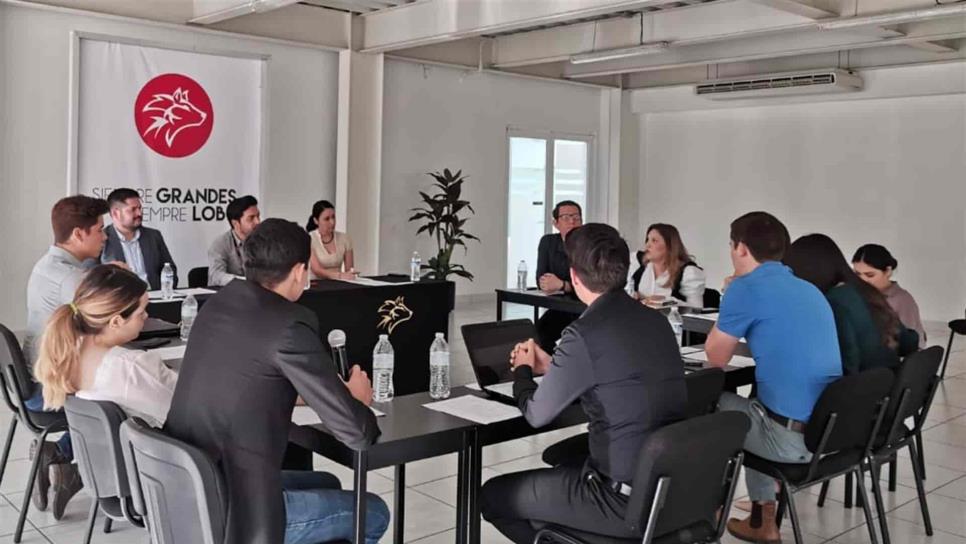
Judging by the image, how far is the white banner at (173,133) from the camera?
7.38 meters

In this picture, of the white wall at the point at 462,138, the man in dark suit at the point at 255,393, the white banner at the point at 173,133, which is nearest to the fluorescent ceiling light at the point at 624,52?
the white wall at the point at 462,138

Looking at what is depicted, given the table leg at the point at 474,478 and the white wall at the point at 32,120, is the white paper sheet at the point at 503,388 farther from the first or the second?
the white wall at the point at 32,120

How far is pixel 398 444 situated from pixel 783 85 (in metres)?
8.57

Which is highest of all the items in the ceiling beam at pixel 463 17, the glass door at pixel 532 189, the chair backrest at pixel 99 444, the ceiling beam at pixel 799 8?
the ceiling beam at pixel 463 17

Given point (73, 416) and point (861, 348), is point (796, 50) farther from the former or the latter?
point (73, 416)

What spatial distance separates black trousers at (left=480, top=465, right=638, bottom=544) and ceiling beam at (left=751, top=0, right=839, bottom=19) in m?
4.95

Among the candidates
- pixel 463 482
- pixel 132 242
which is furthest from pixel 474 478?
pixel 132 242

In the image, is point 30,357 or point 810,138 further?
point 810,138

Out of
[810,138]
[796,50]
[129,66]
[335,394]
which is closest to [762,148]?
[810,138]

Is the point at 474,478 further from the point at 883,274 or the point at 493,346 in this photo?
the point at 883,274

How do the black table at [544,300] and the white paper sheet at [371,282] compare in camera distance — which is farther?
the white paper sheet at [371,282]

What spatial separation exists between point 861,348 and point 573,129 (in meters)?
8.32

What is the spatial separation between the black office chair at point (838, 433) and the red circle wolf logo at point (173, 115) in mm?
6332

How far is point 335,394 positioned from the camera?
6.64ft
